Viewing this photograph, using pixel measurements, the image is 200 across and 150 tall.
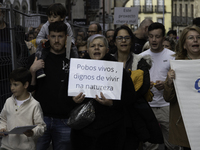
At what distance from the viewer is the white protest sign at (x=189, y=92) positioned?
162 inches

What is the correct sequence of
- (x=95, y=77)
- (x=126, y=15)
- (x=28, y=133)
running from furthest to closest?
(x=126, y=15)
(x=28, y=133)
(x=95, y=77)

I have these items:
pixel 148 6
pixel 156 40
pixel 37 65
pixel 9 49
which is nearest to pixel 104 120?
pixel 37 65

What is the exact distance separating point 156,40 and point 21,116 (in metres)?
2.64

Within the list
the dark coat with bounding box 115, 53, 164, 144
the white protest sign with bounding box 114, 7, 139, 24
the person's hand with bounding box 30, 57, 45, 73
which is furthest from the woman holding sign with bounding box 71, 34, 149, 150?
the white protest sign with bounding box 114, 7, 139, 24

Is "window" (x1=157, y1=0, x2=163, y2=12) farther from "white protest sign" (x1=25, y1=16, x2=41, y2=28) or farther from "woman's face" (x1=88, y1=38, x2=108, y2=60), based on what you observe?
"woman's face" (x1=88, y1=38, x2=108, y2=60)

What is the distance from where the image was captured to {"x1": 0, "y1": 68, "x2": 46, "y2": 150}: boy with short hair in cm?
422

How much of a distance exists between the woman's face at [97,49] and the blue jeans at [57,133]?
2.94 ft

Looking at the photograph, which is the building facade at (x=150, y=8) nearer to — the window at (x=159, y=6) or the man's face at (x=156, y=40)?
the window at (x=159, y=6)

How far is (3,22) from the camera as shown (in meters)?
6.47

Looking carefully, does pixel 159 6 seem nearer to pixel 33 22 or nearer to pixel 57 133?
pixel 33 22

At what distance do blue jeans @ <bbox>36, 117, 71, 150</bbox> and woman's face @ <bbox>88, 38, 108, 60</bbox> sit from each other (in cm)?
90

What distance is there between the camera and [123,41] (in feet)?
16.1

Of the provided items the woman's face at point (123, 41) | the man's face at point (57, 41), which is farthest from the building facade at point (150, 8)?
the man's face at point (57, 41)

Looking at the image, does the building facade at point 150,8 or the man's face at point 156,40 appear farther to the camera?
the building facade at point 150,8
